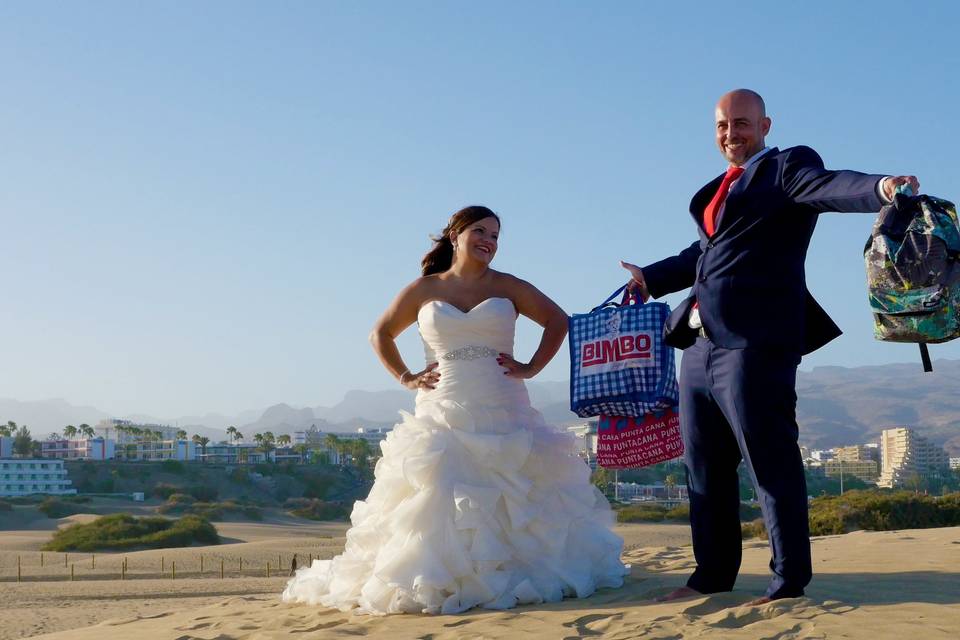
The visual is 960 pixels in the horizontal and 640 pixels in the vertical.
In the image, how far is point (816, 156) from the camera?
5301mm

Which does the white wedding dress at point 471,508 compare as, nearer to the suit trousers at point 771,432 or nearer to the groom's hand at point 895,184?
the suit trousers at point 771,432

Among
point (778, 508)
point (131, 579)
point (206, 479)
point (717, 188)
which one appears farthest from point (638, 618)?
point (206, 479)

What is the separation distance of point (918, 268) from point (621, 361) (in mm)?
2774

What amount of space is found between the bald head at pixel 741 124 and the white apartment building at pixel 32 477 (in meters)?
86.2

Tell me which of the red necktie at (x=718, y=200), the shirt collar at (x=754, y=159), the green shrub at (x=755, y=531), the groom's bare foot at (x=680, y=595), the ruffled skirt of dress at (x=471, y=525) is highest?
the shirt collar at (x=754, y=159)

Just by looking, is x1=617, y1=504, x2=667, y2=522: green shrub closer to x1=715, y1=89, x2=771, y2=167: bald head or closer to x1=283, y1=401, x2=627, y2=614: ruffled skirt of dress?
x1=283, y1=401, x2=627, y2=614: ruffled skirt of dress

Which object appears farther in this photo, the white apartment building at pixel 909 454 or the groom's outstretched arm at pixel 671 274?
the white apartment building at pixel 909 454

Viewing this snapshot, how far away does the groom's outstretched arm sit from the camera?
599 centimetres

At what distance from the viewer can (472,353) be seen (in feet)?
22.9

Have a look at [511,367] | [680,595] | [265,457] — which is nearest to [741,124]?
[511,367]

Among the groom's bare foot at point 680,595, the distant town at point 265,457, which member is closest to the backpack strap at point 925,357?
the groom's bare foot at point 680,595

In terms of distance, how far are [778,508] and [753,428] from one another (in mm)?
427

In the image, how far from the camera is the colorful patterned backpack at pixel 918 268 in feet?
14.3

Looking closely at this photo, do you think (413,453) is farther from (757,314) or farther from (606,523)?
(757,314)
